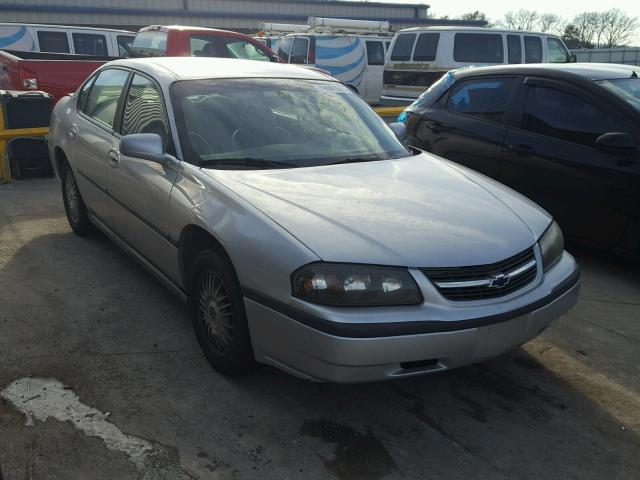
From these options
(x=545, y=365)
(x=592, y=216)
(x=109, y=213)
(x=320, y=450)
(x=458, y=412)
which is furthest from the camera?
(x=592, y=216)

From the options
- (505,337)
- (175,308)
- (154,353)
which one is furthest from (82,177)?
(505,337)

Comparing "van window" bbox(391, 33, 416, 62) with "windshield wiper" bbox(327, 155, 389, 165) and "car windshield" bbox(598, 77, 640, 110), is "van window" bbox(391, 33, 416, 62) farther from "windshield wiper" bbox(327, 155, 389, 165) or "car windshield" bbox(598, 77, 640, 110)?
"windshield wiper" bbox(327, 155, 389, 165)

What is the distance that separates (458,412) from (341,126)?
1.94 meters

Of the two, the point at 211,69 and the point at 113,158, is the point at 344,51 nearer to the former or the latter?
the point at 211,69

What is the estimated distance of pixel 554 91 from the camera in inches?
207

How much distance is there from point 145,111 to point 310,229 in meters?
1.84

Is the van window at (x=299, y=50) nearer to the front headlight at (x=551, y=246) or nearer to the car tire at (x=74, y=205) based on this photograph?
the car tire at (x=74, y=205)

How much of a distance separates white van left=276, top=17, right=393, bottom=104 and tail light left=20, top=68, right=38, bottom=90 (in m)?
8.82

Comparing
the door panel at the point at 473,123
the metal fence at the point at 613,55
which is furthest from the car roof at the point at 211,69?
the metal fence at the point at 613,55

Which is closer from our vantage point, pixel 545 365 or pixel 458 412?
pixel 458 412

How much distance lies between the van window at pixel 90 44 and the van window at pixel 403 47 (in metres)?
6.39

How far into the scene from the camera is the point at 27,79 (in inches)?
357

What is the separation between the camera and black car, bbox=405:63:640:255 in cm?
467

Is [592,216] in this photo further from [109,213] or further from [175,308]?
[109,213]
